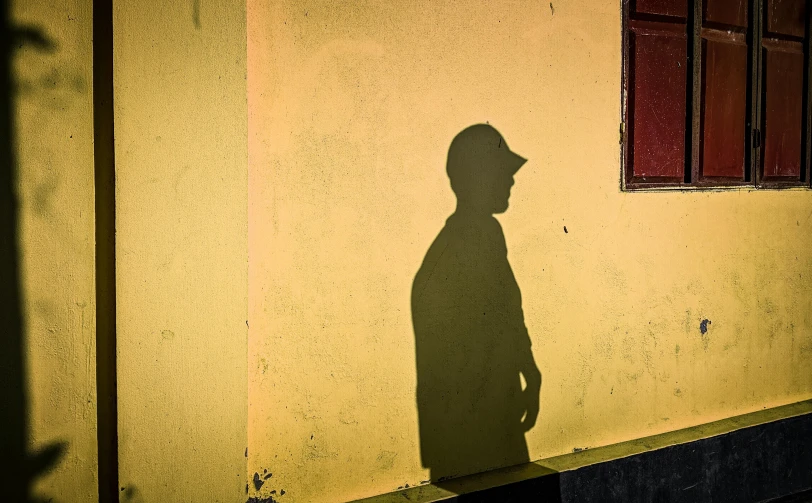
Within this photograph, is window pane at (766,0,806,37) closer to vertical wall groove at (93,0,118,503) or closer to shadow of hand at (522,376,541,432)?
shadow of hand at (522,376,541,432)

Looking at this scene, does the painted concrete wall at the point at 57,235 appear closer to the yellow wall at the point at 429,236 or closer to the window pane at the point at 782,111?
the yellow wall at the point at 429,236

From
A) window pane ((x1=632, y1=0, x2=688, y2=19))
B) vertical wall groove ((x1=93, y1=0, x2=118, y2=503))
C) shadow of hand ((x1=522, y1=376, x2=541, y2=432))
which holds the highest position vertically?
window pane ((x1=632, y1=0, x2=688, y2=19))

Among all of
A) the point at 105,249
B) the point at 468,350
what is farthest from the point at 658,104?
the point at 105,249

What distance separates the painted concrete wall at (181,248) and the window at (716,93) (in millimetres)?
2413

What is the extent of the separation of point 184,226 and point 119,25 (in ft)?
2.65

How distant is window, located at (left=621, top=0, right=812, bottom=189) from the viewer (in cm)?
403

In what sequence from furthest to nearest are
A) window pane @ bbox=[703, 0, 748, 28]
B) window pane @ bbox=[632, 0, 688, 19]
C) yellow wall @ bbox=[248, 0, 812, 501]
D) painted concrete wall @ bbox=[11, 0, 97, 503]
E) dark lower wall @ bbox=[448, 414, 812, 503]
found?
1. window pane @ bbox=[703, 0, 748, 28]
2. window pane @ bbox=[632, 0, 688, 19]
3. dark lower wall @ bbox=[448, 414, 812, 503]
4. yellow wall @ bbox=[248, 0, 812, 501]
5. painted concrete wall @ bbox=[11, 0, 97, 503]

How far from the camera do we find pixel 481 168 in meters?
3.44

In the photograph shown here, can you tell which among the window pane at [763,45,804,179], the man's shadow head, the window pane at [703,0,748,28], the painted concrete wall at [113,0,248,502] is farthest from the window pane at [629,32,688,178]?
the painted concrete wall at [113,0,248,502]

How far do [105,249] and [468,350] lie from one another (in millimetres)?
1825

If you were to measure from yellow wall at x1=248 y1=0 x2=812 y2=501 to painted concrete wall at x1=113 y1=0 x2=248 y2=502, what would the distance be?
15 centimetres

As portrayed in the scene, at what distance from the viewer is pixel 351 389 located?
313cm

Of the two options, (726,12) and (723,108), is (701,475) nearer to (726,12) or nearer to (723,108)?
(723,108)

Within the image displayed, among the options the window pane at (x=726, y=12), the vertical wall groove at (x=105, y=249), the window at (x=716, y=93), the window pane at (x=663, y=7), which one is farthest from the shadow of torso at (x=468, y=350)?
the window pane at (x=726, y=12)
